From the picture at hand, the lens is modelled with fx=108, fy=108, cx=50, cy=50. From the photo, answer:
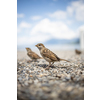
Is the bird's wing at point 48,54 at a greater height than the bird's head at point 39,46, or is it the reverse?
the bird's head at point 39,46

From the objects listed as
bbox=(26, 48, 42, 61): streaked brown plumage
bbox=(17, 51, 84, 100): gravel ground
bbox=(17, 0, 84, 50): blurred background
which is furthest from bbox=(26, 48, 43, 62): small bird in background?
bbox=(17, 51, 84, 100): gravel ground

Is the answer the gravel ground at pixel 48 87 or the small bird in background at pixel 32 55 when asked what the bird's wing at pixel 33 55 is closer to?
the small bird in background at pixel 32 55

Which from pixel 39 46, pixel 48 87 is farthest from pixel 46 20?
pixel 48 87

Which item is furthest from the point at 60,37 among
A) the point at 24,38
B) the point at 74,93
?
the point at 74,93

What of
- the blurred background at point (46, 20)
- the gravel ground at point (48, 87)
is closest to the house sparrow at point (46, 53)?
the blurred background at point (46, 20)

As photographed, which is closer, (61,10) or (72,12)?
(61,10)

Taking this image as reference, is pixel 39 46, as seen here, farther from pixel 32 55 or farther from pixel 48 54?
pixel 32 55

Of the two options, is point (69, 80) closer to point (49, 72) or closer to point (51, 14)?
point (49, 72)
